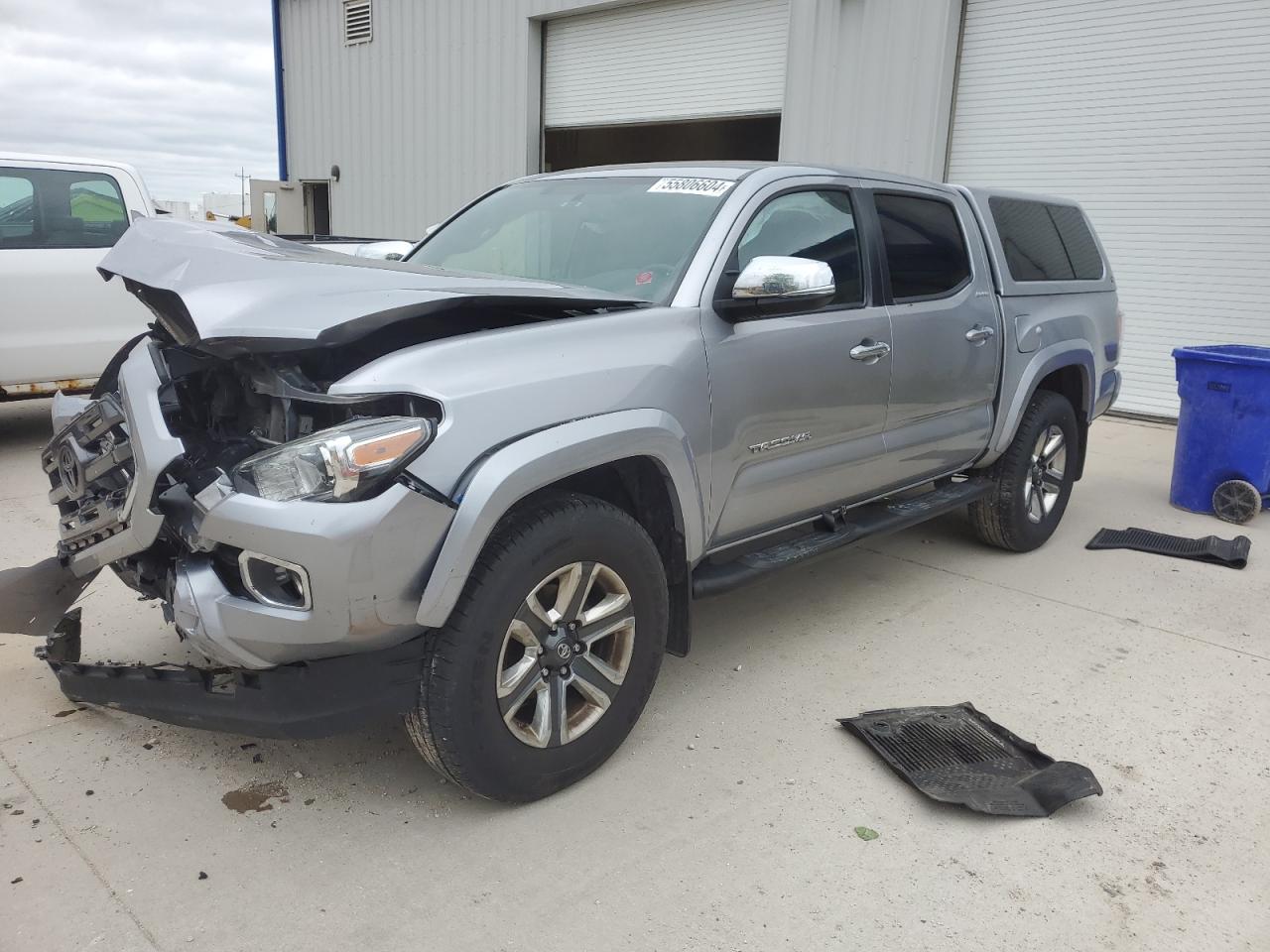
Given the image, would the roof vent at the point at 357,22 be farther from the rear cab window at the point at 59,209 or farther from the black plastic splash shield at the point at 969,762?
the black plastic splash shield at the point at 969,762

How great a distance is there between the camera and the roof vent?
15.6m

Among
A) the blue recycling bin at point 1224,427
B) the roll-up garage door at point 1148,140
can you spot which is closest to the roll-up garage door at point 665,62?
the roll-up garage door at point 1148,140

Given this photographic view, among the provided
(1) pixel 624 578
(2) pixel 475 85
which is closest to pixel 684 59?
(2) pixel 475 85

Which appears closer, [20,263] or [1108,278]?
[1108,278]

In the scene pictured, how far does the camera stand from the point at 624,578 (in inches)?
114

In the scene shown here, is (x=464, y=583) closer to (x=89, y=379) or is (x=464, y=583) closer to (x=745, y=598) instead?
(x=745, y=598)

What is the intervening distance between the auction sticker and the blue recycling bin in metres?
3.99

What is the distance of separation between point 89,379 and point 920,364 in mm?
6124

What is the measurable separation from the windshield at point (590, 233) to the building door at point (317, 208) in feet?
48.8

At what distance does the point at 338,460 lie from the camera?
2289 millimetres

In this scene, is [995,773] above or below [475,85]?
below

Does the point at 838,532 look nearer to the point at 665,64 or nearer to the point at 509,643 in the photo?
the point at 509,643

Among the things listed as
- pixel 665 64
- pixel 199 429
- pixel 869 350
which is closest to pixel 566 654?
pixel 199 429

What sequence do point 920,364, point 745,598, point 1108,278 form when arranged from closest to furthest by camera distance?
1. point 920,364
2. point 745,598
3. point 1108,278
